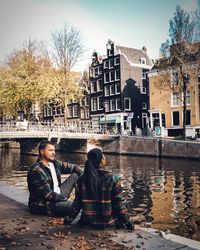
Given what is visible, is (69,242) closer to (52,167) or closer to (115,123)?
(52,167)

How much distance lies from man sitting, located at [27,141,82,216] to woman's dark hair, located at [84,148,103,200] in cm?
91

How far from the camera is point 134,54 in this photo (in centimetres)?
4922

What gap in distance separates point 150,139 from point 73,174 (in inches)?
1028

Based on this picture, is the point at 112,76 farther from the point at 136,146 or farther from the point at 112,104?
the point at 136,146

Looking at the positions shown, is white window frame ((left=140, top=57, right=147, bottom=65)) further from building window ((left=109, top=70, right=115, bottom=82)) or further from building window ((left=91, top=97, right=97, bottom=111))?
building window ((left=91, top=97, right=97, bottom=111))

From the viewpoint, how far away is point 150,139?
31516mm

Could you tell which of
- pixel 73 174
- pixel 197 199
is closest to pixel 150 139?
pixel 197 199

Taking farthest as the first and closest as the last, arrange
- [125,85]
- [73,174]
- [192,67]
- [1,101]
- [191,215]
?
1. [125,85]
2. [1,101]
3. [192,67]
4. [191,215]
5. [73,174]

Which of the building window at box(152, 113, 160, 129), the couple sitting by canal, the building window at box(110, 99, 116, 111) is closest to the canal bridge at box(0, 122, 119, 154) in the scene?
the building window at box(152, 113, 160, 129)

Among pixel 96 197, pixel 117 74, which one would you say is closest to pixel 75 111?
pixel 117 74

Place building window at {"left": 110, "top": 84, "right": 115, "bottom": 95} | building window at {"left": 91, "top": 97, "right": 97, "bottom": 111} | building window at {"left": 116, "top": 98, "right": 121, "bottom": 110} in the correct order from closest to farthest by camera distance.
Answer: building window at {"left": 116, "top": 98, "right": 121, "bottom": 110} → building window at {"left": 110, "top": 84, "right": 115, "bottom": 95} → building window at {"left": 91, "top": 97, "right": 97, "bottom": 111}

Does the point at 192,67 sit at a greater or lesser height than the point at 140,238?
greater

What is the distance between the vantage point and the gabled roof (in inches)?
1874

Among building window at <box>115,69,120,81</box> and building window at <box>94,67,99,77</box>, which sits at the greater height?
building window at <box>94,67,99,77</box>
